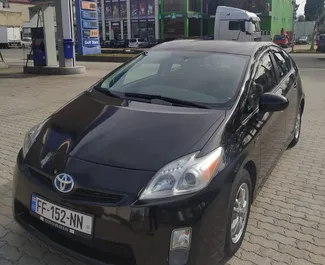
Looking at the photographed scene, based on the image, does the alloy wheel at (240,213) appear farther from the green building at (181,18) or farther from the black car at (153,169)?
the green building at (181,18)

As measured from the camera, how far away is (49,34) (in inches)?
584

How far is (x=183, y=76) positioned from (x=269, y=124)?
95 cm

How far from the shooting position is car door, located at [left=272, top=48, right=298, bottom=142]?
434 cm

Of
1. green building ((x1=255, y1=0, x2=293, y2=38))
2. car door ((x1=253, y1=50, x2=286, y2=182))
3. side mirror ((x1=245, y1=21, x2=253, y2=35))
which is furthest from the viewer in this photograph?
green building ((x1=255, y1=0, x2=293, y2=38))

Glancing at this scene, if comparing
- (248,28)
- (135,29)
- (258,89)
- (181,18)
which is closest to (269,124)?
(258,89)

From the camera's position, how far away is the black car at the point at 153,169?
2.25 m

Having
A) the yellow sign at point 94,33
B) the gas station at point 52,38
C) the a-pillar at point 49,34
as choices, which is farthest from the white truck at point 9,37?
the a-pillar at point 49,34

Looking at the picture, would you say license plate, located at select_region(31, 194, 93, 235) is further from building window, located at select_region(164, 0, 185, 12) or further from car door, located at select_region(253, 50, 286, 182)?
building window, located at select_region(164, 0, 185, 12)

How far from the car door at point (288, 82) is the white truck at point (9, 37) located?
48984 millimetres

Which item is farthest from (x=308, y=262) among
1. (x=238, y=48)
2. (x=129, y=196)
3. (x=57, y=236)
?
(x=238, y=48)

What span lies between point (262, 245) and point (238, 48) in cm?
199

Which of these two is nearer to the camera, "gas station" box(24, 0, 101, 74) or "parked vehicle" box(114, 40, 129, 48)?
"gas station" box(24, 0, 101, 74)

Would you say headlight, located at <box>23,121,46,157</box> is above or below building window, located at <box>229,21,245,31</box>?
below

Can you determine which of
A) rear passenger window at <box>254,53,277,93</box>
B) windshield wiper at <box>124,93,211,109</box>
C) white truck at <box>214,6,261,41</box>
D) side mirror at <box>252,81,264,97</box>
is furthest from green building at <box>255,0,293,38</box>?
windshield wiper at <box>124,93,211,109</box>
